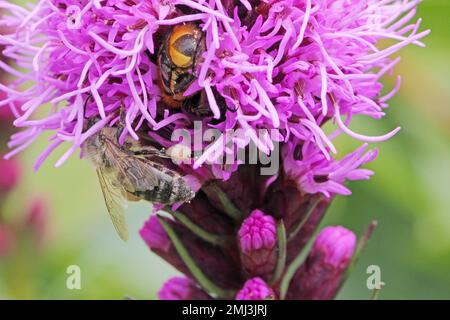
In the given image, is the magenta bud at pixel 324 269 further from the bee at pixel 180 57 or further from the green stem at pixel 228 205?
the bee at pixel 180 57

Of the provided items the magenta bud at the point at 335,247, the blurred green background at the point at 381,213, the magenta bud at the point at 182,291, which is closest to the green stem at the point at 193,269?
the magenta bud at the point at 182,291

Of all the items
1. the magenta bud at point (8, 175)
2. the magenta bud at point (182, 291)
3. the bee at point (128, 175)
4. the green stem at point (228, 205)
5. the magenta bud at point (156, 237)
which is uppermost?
the magenta bud at point (8, 175)

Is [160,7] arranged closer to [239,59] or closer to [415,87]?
[239,59]

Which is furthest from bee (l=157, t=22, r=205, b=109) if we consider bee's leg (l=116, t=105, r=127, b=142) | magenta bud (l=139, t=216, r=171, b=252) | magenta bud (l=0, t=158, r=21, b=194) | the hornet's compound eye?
magenta bud (l=0, t=158, r=21, b=194)

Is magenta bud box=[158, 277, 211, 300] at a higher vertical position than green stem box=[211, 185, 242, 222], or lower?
lower

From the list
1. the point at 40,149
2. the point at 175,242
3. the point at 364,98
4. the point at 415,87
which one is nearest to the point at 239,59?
the point at 364,98

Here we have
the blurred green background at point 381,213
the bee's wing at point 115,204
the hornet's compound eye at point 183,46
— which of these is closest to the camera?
the hornet's compound eye at point 183,46

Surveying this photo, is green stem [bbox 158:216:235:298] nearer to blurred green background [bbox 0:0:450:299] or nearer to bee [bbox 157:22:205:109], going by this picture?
bee [bbox 157:22:205:109]
